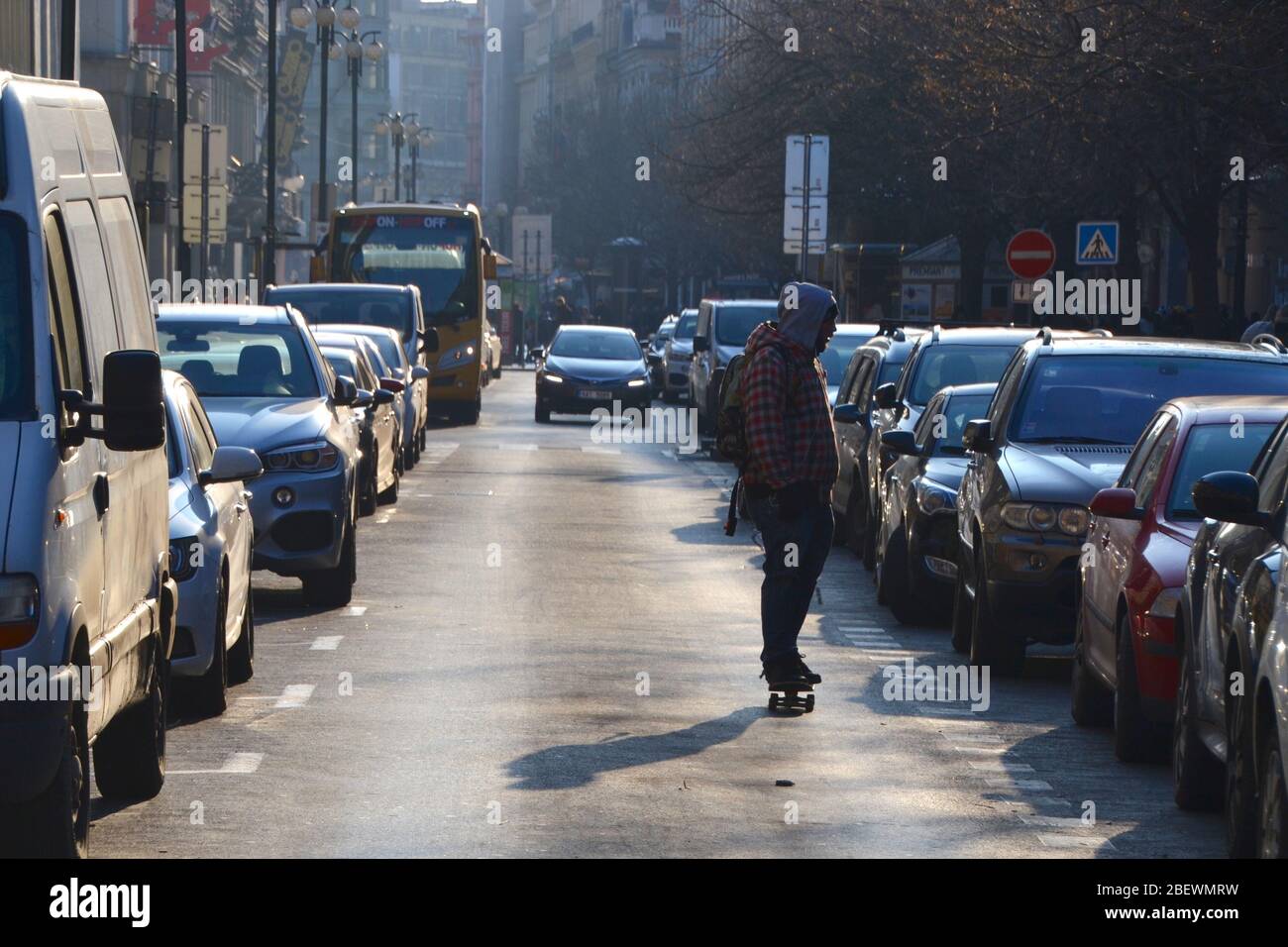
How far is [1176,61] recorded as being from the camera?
23.7 metres

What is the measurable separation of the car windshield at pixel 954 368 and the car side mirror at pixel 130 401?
12620 mm

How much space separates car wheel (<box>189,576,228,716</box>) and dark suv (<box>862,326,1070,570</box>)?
8.48 meters

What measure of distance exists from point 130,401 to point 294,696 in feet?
16.3

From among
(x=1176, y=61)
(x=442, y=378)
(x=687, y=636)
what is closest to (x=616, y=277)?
(x=442, y=378)

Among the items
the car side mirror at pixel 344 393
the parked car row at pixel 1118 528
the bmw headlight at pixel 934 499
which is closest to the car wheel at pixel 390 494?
the parked car row at pixel 1118 528

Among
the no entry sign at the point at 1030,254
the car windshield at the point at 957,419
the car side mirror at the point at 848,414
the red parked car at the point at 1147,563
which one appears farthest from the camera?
the no entry sign at the point at 1030,254

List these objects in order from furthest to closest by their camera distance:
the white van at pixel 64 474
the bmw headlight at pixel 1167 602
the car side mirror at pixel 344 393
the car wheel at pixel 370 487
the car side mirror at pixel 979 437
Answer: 1. the car wheel at pixel 370 487
2. the car side mirror at pixel 344 393
3. the car side mirror at pixel 979 437
4. the bmw headlight at pixel 1167 602
5. the white van at pixel 64 474

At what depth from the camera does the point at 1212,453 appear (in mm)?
11383

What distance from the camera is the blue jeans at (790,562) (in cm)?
1235

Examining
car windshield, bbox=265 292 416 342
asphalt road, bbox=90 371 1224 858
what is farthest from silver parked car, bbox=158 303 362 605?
car windshield, bbox=265 292 416 342

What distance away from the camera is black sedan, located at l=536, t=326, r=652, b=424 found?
46.7 meters

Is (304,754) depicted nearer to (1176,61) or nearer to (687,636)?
(687,636)

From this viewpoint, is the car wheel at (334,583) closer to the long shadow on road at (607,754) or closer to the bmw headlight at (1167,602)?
the long shadow on road at (607,754)
